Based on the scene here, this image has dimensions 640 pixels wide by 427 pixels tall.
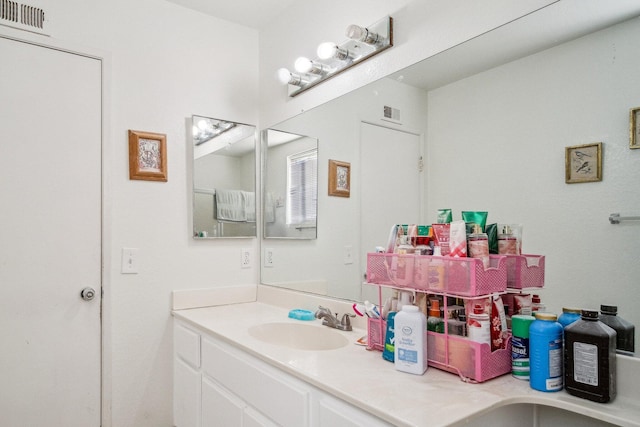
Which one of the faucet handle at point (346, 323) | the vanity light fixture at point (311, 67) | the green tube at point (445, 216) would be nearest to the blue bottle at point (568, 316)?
the green tube at point (445, 216)

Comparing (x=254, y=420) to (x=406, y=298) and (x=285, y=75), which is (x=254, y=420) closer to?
(x=406, y=298)

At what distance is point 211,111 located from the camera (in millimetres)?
2391

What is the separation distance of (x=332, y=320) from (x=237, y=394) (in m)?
0.49

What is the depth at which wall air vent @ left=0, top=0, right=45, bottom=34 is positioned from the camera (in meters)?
1.83

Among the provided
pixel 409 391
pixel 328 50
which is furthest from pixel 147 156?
pixel 409 391

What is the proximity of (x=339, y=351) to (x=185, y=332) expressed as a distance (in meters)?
0.99

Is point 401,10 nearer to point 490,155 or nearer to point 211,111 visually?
point 490,155

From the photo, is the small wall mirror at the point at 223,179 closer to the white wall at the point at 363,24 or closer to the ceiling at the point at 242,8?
the white wall at the point at 363,24

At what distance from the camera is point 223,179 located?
2.38m

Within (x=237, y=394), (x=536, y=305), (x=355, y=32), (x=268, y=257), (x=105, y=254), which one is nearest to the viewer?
(x=536, y=305)

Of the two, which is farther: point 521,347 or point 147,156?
point 147,156

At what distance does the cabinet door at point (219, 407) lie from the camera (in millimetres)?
1562

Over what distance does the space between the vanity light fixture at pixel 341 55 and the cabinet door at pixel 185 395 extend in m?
1.55

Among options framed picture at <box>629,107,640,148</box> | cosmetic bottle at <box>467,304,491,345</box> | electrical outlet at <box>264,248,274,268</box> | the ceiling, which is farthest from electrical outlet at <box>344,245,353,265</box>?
the ceiling
